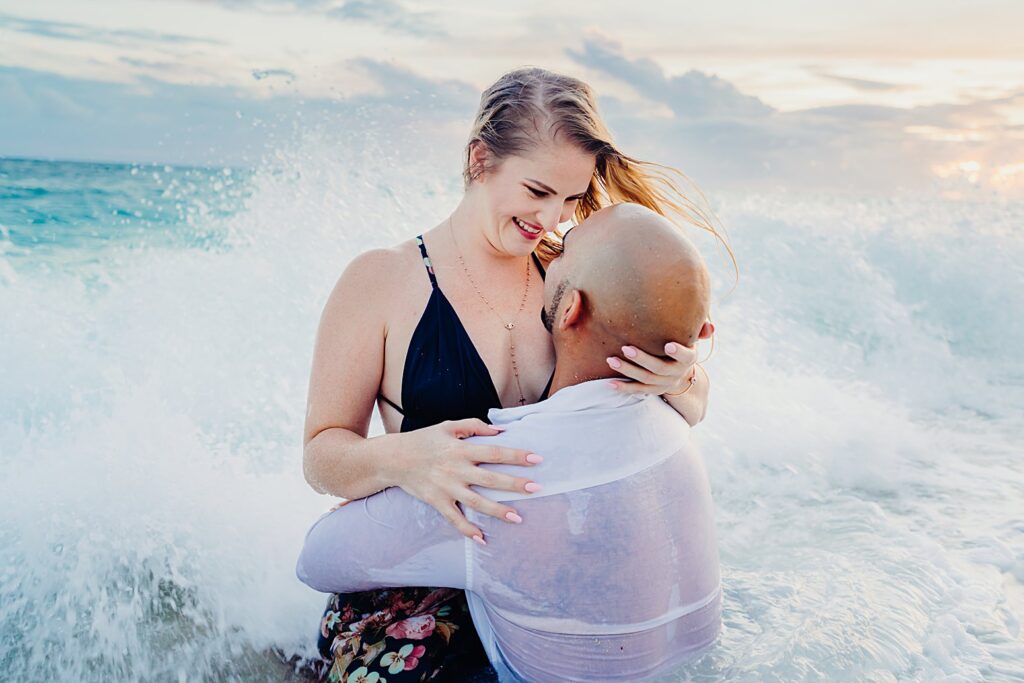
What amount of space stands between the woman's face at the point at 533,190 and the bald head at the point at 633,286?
34 cm

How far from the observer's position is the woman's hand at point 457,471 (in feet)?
5.89

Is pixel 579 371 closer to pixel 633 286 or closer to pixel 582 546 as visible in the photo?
pixel 633 286

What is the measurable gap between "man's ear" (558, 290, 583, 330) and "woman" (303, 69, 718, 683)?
1.12ft

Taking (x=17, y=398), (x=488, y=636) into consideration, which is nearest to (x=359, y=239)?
(x=17, y=398)

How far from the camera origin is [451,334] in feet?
7.55

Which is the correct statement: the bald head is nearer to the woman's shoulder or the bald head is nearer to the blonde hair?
the blonde hair

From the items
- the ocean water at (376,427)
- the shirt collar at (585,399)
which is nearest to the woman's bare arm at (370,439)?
the shirt collar at (585,399)

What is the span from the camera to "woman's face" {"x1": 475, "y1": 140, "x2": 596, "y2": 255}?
7.25 feet

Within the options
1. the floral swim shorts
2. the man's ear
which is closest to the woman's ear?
the man's ear

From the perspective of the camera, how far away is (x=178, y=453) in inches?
138

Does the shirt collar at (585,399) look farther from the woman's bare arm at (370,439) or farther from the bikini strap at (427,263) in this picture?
the bikini strap at (427,263)

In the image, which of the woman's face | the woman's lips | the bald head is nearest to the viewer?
the bald head

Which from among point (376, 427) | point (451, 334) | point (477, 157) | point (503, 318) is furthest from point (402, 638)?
point (376, 427)

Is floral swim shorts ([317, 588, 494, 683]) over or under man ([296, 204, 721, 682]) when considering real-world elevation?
under
